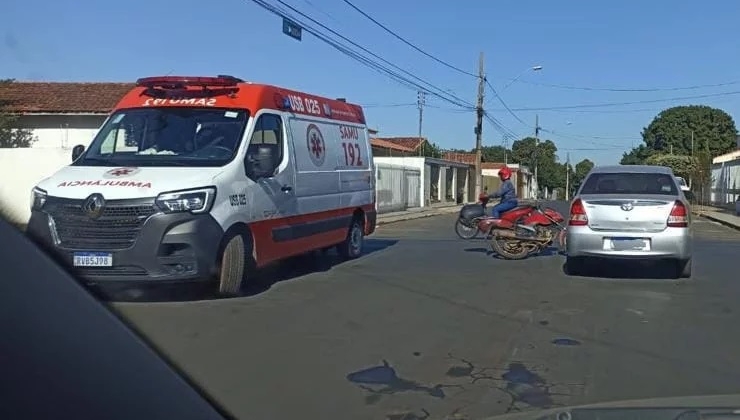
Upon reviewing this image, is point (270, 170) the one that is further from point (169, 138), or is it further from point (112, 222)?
point (112, 222)

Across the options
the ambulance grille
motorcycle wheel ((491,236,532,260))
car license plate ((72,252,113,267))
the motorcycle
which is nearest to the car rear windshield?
the motorcycle

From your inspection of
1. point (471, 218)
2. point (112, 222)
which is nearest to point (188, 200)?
point (112, 222)

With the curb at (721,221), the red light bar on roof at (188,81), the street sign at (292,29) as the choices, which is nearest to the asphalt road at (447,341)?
the red light bar on roof at (188,81)

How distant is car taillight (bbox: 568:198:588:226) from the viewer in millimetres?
11680

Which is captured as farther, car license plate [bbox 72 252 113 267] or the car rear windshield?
the car rear windshield

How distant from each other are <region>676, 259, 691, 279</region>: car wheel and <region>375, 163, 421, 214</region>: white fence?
20.0 metres

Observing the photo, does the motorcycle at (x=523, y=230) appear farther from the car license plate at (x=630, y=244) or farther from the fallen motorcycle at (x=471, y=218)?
the car license plate at (x=630, y=244)

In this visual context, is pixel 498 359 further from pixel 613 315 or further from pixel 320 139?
pixel 320 139

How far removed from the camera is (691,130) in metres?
96.9

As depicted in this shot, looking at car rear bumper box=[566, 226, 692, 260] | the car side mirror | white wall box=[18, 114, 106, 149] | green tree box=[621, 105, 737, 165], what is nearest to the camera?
the car side mirror

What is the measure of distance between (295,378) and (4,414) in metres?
4.32

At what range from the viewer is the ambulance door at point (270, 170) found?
409 inches

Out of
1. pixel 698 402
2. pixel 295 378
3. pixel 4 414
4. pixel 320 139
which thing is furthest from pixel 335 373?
pixel 320 139

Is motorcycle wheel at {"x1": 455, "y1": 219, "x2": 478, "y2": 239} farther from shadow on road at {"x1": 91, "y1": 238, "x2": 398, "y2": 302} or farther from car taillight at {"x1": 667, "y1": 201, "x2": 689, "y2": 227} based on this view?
car taillight at {"x1": 667, "y1": 201, "x2": 689, "y2": 227}
